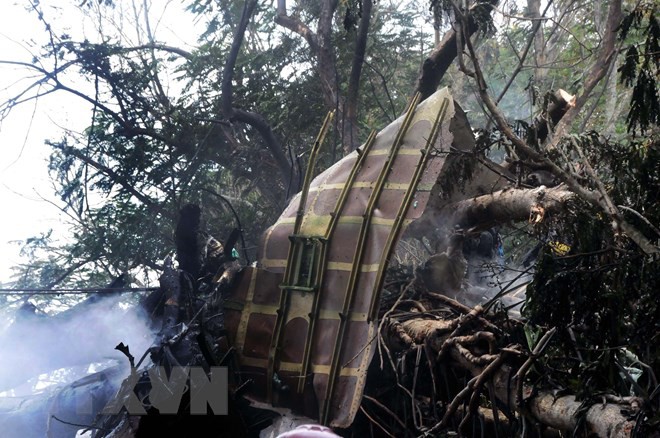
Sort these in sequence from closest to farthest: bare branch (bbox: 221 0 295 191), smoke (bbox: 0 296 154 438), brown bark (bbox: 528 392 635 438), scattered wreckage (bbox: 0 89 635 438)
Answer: brown bark (bbox: 528 392 635 438)
scattered wreckage (bbox: 0 89 635 438)
smoke (bbox: 0 296 154 438)
bare branch (bbox: 221 0 295 191)

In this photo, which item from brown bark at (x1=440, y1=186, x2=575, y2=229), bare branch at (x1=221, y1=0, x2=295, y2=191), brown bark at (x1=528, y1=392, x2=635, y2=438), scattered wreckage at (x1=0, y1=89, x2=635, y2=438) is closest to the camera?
brown bark at (x1=528, y1=392, x2=635, y2=438)

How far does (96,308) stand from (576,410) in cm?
646

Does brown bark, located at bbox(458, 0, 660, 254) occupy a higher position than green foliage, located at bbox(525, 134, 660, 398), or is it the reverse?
brown bark, located at bbox(458, 0, 660, 254)

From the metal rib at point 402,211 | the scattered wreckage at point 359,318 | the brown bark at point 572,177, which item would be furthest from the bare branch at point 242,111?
the brown bark at point 572,177

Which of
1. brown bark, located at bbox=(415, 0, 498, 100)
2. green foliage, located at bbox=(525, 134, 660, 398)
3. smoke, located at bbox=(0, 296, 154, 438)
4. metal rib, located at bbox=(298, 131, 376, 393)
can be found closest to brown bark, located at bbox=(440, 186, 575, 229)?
green foliage, located at bbox=(525, 134, 660, 398)

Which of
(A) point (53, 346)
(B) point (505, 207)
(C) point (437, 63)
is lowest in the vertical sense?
(A) point (53, 346)

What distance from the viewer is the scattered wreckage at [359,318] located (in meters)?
4.70

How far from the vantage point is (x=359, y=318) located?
18.0 ft

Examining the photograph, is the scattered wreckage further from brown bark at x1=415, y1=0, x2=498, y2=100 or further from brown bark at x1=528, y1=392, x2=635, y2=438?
brown bark at x1=415, y1=0, x2=498, y2=100

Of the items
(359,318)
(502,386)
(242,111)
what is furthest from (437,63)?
(502,386)

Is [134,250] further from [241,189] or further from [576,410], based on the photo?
[576,410]

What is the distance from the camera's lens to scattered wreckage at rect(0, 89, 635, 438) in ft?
15.4

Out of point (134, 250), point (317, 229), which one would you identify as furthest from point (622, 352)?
point (134, 250)

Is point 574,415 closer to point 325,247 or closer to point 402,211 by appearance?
point 402,211
